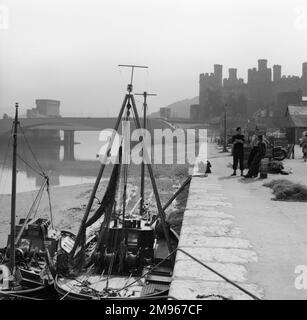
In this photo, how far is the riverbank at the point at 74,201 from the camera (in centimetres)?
2078

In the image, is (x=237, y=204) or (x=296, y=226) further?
(x=237, y=204)

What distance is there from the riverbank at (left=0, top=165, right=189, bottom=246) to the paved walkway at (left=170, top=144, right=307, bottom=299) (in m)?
5.46

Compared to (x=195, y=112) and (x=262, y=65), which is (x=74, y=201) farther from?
(x=262, y=65)

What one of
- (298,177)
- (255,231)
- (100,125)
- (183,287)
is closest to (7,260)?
(255,231)

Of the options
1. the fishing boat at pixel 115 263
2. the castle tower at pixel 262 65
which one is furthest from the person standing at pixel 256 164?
the castle tower at pixel 262 65

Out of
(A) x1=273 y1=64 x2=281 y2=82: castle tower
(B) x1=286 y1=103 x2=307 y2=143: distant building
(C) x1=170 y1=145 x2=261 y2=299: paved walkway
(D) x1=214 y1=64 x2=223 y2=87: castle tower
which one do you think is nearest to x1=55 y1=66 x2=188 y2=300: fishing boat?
(C) x1=170 y1=145 x2=261 y2=299: paved walkway

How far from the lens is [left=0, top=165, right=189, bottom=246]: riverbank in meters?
20.8

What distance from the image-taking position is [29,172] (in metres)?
48.2

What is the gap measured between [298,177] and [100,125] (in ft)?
211

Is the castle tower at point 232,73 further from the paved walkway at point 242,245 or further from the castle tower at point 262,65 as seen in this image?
the paved walkway at point 242,245

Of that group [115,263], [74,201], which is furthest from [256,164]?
[74,201]

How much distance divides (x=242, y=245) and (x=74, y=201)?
76.1ft

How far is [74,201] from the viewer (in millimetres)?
28500

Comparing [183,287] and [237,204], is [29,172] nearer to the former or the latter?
[237,204]
